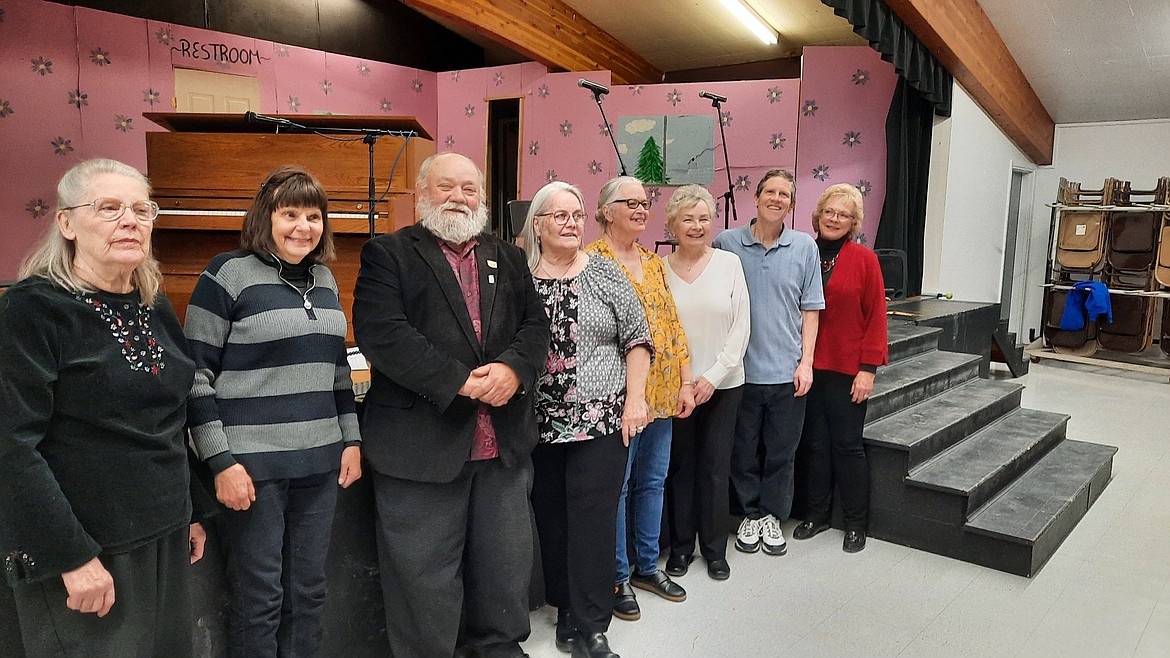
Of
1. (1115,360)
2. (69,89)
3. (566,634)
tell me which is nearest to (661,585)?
(566,634)

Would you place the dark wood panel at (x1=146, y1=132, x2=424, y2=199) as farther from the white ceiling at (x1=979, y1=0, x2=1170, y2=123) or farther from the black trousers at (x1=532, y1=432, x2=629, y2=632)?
the white ceiling at (x1=979, y1=0, x2=1170, y2=123)

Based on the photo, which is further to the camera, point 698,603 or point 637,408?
point 698,603

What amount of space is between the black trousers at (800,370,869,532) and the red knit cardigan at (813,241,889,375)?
10cm

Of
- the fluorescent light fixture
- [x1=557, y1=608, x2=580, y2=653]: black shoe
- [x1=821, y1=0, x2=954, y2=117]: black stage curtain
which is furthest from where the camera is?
the fluorescent light fixture

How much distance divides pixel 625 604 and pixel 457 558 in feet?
2.34

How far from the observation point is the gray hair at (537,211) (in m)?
2.00

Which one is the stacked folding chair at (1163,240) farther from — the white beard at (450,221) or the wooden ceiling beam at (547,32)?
the white beard at (450,221)

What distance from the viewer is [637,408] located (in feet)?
6.91

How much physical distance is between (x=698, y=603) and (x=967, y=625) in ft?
2.87

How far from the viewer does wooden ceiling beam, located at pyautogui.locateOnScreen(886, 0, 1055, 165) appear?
452 cm

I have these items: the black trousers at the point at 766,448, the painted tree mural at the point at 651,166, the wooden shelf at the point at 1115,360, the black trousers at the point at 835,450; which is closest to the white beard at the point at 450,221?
the black trousers at the point at 766,448

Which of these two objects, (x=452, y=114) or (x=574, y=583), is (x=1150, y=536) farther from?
(x=452, y=114)

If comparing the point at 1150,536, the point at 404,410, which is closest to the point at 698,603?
the point at 404,410

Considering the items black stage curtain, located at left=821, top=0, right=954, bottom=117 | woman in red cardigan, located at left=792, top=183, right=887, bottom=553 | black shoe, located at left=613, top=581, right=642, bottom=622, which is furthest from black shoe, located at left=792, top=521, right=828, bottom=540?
black stage curtain, located at left=821, top=0, right=954, bottom=117
